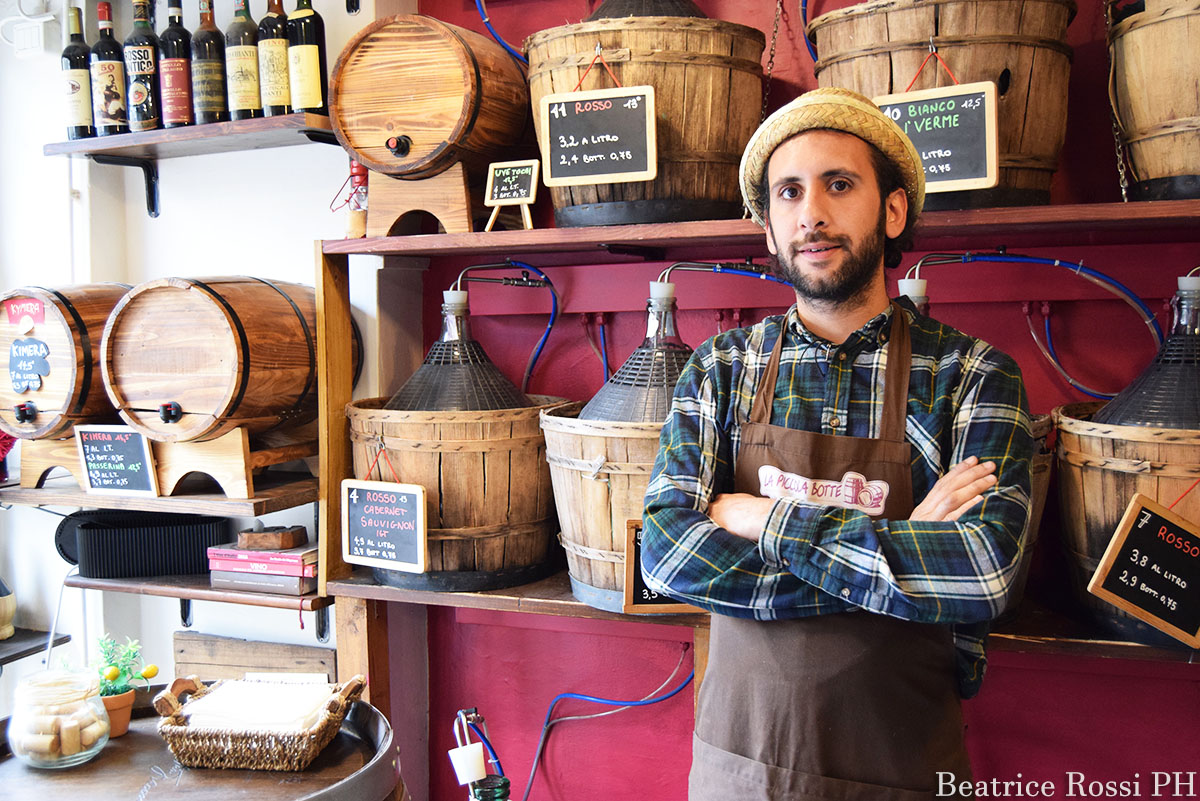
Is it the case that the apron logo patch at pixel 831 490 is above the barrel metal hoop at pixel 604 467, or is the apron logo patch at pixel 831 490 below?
above

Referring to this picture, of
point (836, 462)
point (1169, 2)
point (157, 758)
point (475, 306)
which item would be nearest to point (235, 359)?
point (475, 306)

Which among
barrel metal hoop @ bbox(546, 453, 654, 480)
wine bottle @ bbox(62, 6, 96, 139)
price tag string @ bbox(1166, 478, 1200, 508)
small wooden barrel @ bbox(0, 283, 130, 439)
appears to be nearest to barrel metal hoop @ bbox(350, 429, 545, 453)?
barrel metal hoop @ bbox(546, 453, 654, 480)

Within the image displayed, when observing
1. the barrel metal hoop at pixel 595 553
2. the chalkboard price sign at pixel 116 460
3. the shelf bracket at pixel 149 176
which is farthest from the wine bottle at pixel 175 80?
the barrel metal hoop at pixel 595 553

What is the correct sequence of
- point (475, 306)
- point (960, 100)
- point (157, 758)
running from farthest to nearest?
point (475, 306)
point (157, 758)
point (960, 100)

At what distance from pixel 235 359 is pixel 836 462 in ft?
5.16

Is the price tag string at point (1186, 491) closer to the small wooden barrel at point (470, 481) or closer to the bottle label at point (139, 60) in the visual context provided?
the small wooden barrel at point (470, 481)

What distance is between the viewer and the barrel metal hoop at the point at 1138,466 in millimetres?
1830

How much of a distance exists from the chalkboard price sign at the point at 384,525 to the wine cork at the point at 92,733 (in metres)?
0.68

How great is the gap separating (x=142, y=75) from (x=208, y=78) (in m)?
0.23

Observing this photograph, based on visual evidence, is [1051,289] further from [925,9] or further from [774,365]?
[774,365]

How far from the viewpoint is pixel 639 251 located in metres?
2.67

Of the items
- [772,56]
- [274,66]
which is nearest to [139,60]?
[274,66]

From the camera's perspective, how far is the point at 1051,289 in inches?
93.5

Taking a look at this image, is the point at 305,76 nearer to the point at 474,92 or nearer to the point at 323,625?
the point at 474,92
